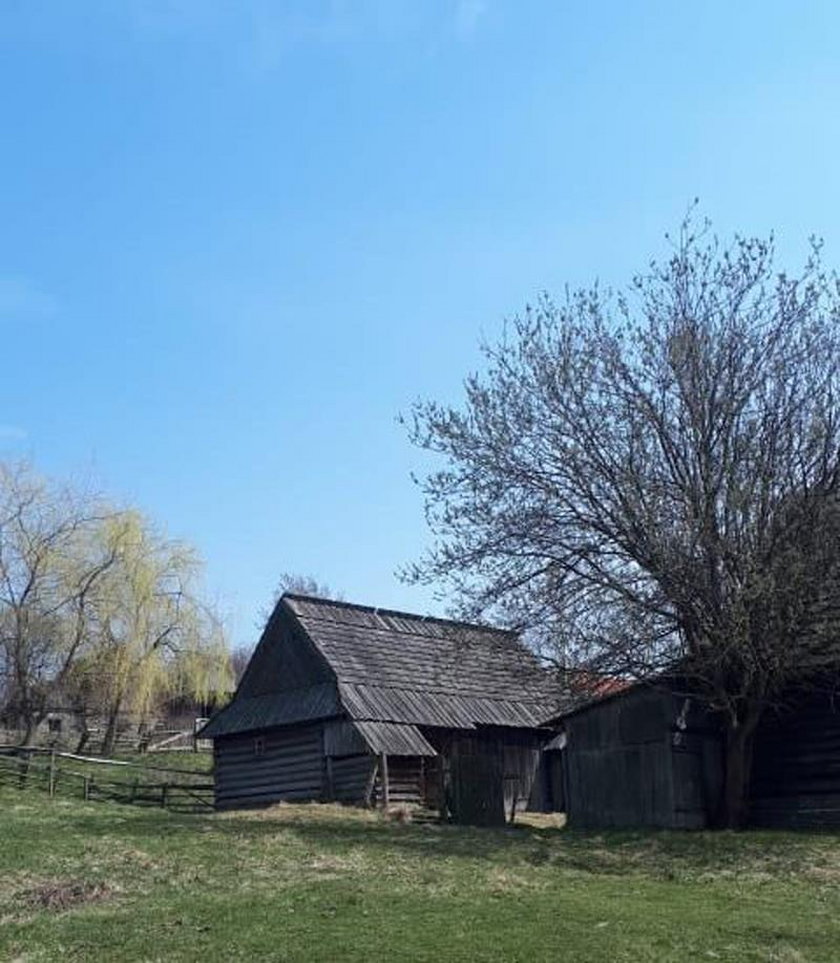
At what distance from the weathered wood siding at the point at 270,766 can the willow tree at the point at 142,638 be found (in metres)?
15.2

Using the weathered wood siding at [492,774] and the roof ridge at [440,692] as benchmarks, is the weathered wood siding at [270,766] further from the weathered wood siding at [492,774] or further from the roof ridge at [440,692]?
the weathered wood siding at [492,774]

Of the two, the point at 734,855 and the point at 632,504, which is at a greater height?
the point at 632,504

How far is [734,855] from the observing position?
22141mm

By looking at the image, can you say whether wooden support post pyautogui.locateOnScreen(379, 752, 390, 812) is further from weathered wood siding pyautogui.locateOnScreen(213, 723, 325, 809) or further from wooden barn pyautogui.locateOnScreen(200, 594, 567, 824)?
weathered wood siding pyautogui.locateOnScreen(213, 723, 325, 809)

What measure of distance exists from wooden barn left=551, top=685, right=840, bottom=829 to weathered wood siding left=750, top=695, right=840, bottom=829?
21 millimetres

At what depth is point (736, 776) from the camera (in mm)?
27156

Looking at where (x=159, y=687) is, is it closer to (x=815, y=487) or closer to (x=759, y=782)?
(x=759, y=782)

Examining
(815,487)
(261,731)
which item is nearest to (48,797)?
(261,731)

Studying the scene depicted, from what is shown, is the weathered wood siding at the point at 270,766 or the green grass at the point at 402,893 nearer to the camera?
the green grass at the point at 402,893

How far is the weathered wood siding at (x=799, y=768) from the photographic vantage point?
2664 cm

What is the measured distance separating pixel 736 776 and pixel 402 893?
12.6m

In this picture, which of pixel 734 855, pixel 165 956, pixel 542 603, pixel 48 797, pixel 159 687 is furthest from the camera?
pixel 159 687

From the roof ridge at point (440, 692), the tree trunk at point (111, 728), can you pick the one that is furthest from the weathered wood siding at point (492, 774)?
the tree trunk at point (111, 728)

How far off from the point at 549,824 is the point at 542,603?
10.9 metres
